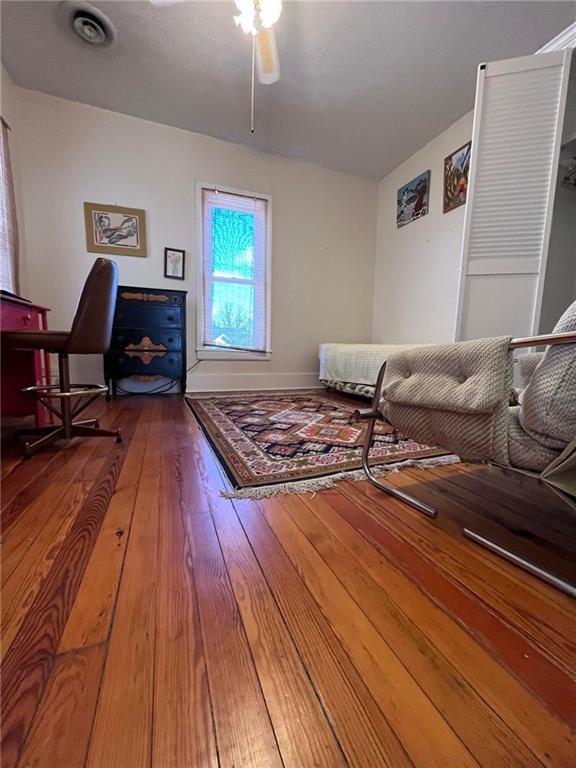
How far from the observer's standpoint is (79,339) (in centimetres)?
142

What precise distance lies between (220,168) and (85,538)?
3.54 m

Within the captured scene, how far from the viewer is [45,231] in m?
2.71

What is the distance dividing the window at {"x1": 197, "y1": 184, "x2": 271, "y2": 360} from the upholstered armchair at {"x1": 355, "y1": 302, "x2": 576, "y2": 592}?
2.63m

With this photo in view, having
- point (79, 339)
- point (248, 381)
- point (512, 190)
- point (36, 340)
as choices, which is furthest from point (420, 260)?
point (36, 340)

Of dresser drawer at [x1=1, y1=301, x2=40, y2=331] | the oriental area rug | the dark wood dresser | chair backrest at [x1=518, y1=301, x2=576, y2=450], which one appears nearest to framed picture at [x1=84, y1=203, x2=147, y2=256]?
the dark wood dresser

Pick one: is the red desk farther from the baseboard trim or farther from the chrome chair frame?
the chrome chair frame

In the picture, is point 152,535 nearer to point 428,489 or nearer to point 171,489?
point 171,489

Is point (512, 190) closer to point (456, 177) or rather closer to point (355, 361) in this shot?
point (456, 177)

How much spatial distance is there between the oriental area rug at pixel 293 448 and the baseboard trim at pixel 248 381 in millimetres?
846

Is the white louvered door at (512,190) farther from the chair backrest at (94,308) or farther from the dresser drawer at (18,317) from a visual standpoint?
the dresser drawer at (18,317)

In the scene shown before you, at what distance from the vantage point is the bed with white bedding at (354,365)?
252 cm

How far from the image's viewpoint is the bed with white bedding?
8.25 feet

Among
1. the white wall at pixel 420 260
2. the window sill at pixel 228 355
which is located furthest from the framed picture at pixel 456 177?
the window sill at pixel 228 355

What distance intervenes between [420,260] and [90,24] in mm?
3141
